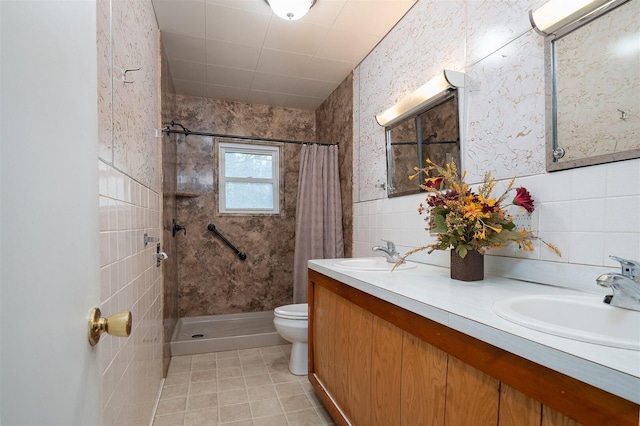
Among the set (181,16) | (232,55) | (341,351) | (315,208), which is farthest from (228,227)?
(341,351)

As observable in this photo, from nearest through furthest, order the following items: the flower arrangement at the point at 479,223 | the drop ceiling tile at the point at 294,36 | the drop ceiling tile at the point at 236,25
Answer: the flower arrangement at the point at 479,223
the drop ceiling tile at the point at 236,25
the drop ceiling tile at the point at 294,36

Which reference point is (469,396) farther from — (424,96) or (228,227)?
(228,227)

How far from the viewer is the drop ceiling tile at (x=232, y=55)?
2.31 m

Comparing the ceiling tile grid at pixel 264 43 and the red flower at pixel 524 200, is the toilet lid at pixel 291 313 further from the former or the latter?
the ceiling tile grid at pixel 264 43

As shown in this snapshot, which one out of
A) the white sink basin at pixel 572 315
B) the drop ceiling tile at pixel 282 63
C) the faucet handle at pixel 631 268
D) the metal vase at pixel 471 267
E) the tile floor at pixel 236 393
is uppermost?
the drop ceiling tile at pixel 282 63

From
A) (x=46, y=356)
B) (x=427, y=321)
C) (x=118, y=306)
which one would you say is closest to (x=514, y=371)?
(x=427, y=321)

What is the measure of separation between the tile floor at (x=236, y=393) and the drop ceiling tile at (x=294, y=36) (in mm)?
2439

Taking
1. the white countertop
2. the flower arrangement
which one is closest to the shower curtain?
the white countertop

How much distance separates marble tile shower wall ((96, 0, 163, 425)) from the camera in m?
0.94

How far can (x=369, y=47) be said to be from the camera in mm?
2314

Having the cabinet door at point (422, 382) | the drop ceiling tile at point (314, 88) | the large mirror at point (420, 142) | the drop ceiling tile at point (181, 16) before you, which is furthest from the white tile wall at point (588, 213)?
the drop ceiling tile at point (314, 88)

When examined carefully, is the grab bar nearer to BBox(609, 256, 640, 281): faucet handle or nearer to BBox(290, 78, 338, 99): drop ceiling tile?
BBox(290, 78, 338, 99): drop ceiling tile

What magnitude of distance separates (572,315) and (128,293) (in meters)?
1.50

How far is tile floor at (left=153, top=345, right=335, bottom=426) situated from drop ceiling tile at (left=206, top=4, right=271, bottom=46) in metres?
2.44
